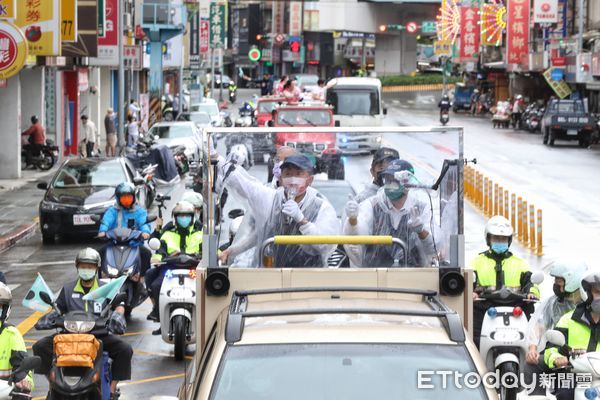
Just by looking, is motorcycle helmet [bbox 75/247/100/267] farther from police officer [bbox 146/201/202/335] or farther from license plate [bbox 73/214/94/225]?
license plate [bbox 73/214/94/225]

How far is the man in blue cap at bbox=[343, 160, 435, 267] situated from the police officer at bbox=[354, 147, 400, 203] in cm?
5

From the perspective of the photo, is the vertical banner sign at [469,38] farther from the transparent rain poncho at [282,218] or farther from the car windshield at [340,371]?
the car windshield at [340,371]

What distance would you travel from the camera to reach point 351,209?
30.7 feet

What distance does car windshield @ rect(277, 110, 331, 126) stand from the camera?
3700 cm

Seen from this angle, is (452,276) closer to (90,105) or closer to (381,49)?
(90,105)

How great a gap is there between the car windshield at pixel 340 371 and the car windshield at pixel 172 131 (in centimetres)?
3415

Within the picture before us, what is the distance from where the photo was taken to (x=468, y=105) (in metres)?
94.2

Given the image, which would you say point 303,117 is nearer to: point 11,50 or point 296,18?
point 11,50

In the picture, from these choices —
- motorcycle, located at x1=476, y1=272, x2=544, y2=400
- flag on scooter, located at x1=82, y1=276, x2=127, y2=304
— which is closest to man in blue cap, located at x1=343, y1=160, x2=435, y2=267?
motorcycle, located at x1=476, y1=272, x2=544, y2=400

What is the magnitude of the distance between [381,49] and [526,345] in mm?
130011

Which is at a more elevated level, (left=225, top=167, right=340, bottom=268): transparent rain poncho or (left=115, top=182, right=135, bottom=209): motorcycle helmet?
(left=225, top=167, right=340, bottom=268): transparent rain poncho

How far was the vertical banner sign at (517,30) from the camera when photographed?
2921 inches

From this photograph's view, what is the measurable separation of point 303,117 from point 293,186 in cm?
2777

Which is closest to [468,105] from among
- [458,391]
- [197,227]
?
[197,227]
